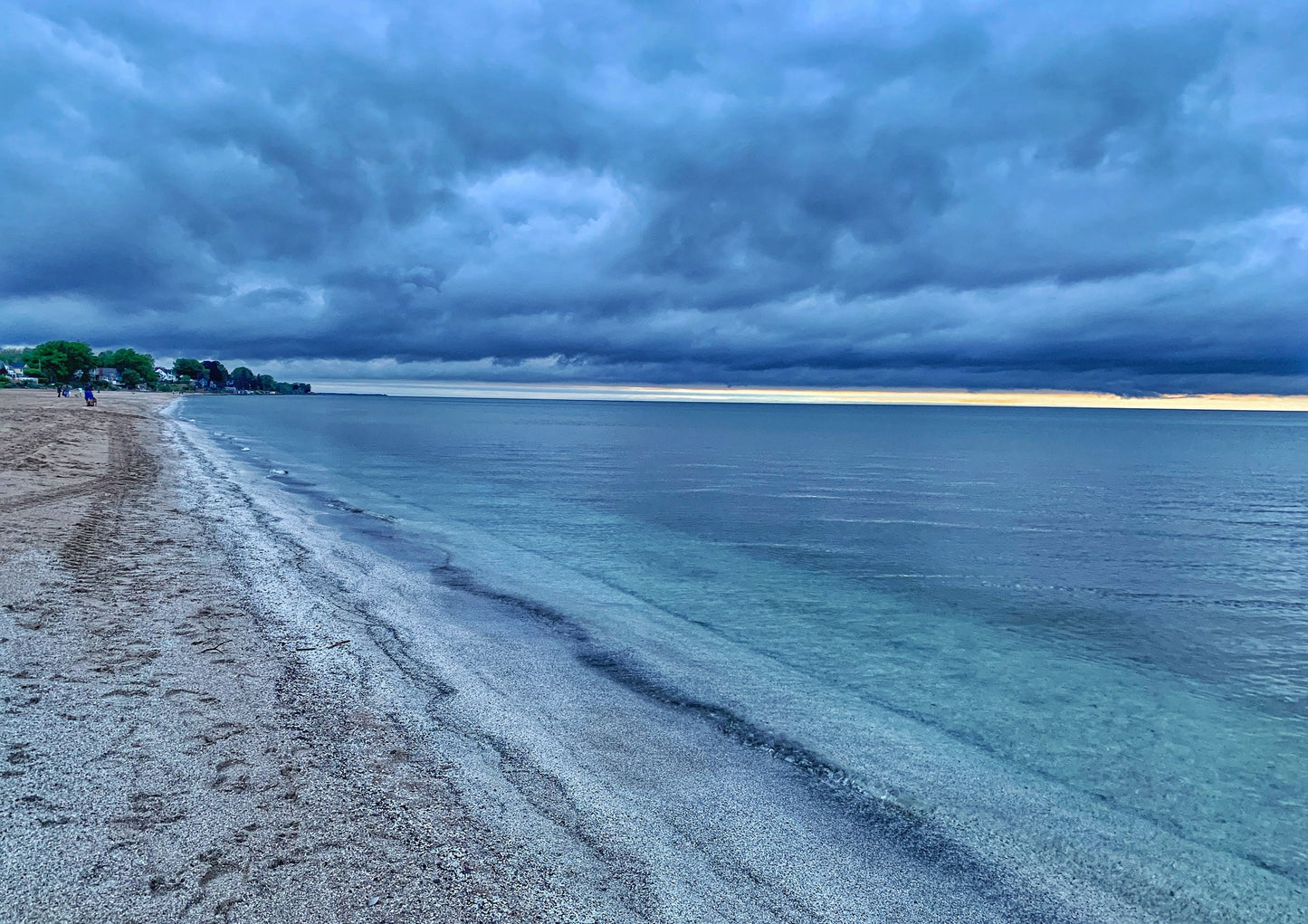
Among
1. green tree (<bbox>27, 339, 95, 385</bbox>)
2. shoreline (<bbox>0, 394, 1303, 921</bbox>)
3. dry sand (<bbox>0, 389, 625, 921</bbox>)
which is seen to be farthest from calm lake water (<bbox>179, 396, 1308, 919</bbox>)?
green tree (<bbox>27, 339, 95, 385</bbox>)

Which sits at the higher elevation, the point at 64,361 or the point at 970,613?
the point at 64,361

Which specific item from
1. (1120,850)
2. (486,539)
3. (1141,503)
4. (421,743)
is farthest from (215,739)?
(1141,503)

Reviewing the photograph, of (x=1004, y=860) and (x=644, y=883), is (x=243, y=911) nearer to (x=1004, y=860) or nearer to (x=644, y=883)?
(x=644, y=883)

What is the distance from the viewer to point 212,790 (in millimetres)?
6293

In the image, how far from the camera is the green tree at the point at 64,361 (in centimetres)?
17762

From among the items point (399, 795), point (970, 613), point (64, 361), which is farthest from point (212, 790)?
point (64, 361)

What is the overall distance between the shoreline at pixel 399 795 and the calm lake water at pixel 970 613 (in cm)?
141

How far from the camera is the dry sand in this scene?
198 inches

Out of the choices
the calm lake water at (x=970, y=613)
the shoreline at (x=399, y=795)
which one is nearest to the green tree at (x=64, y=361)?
the calm lake water at (x=970, y=613)

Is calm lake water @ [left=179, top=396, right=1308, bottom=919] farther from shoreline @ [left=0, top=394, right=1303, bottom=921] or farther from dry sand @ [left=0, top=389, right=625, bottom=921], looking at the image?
dry sand @ [left=0, top=389, right=625, bottom=921]

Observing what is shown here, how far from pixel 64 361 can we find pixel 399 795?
227404mm

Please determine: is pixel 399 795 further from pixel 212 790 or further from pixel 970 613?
pixel 970 613

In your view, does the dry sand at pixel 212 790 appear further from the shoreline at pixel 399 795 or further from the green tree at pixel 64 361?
the green tree at pixel 64 361

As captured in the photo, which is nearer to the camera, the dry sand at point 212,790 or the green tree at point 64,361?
the dry sand at point 212,790
